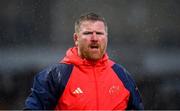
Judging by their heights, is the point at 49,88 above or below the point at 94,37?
below

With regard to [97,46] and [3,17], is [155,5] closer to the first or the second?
[3,17]

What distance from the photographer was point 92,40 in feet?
8.64

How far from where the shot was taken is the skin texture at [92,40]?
264 centimetres

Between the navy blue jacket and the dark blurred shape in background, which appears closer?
the navy blue jacket

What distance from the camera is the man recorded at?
8.51ft

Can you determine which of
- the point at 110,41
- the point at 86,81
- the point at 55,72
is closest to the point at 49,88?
the point at 55,72

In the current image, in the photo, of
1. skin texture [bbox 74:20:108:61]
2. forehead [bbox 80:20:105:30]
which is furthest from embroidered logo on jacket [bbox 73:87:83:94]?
forehead [bbox 80:20:105:30]

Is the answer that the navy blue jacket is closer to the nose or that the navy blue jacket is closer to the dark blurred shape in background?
the nose

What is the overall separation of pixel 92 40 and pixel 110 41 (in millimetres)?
1674

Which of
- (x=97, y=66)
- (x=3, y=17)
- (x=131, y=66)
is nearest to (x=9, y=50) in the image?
(x=3, y=17)

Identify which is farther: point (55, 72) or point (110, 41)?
point (110, 41)

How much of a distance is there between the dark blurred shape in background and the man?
1501 mm

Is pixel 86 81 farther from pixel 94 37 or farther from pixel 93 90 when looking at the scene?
pixel 94 37

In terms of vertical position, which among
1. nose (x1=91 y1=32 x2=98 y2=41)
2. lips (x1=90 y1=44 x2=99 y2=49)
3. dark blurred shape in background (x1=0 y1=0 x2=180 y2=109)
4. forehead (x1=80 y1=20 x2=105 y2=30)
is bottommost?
dark blurred shape in background (x1=0 y1=0 x2=180 y2=109)
